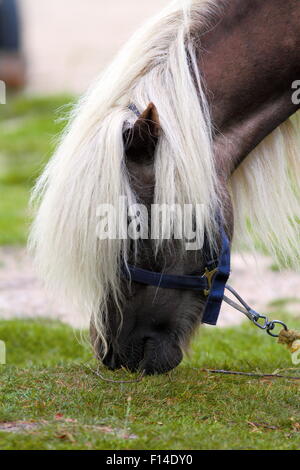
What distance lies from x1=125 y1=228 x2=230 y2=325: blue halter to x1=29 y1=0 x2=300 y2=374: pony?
3 centimetres

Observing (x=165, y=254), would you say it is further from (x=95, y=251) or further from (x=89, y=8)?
(x=89, y=8)

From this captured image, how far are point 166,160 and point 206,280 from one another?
551mm

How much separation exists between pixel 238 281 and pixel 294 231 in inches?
133

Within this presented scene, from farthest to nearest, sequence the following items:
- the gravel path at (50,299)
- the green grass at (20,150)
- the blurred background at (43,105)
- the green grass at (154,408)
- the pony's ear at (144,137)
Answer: the green grass at (20,150)
the blurred background at (43,105)
the gravel path at (50,299)
the pony's ear at (144,137)
the green grass at (154,408)

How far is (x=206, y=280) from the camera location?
3.62 metres

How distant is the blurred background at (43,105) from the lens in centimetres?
683

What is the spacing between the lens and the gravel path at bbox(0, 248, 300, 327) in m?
6.41

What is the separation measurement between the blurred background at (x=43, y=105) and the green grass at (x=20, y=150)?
0.04 feet

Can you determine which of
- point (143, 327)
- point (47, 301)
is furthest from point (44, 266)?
point (47, 301)
